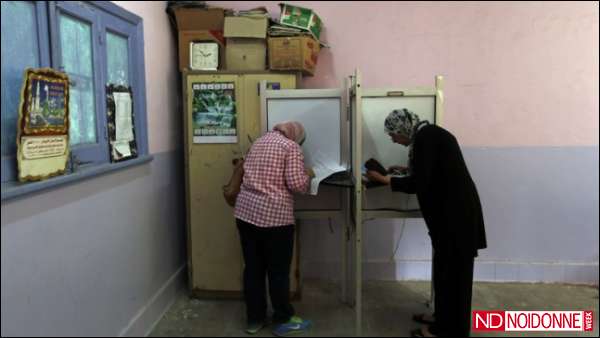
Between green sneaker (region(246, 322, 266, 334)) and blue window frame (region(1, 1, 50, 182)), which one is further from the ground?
blue window frame (region(1, 1, 50, 182))

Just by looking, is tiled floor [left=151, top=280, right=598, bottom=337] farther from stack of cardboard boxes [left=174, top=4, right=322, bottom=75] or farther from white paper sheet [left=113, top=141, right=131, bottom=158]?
stack of cardboard boxes [left=174, top=4, right=322, bottom=75]

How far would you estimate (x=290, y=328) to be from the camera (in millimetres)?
2629

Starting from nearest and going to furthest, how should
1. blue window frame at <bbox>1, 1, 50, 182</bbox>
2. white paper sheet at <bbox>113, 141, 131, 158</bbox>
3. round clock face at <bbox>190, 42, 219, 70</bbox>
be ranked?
1. blue window frame at <bbox>1, 1, 50, 182</bbox>
2. white paper sheet at <bbox>113, 141, 131, 158</bbox>
3. round clock face at <bbox>190, 42, 219, 70</bbox>

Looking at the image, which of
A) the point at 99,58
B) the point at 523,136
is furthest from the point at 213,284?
the point at 523,136

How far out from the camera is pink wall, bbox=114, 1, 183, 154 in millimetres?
2654

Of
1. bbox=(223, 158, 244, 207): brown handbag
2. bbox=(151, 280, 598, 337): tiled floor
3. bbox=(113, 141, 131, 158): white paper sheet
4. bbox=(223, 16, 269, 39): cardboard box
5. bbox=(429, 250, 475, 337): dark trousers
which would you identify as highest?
bbox=(223, 16, 269, 39): cardboard box

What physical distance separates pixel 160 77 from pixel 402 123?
144cm

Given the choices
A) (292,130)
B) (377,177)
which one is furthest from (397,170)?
(292,130)

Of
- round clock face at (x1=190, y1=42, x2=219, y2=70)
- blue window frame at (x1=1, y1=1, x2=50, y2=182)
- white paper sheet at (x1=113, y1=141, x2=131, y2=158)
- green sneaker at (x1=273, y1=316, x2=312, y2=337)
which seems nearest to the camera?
blue window frame at (x1=1, y1=1, x2=50, y2=182)

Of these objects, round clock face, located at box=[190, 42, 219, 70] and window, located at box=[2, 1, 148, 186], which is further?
round clock face, located at box=[190, 42, 219, 70]

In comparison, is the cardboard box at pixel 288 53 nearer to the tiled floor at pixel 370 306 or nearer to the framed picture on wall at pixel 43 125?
the framed picture on wall at pixel 43 125

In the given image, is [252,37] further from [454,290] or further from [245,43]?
[454,290]

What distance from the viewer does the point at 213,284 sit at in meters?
3.08

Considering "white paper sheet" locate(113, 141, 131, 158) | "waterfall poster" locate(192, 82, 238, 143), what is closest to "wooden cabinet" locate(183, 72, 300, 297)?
"waterfall poster" locate(192, 82, 238, 143)
